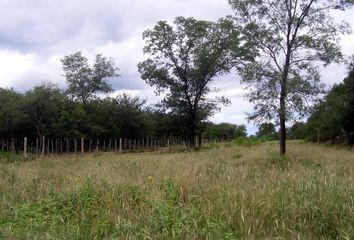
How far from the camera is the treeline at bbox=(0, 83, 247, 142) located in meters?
44.4

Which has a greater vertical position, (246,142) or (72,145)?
(246,142)

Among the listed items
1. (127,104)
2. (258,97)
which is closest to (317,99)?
(258,97)

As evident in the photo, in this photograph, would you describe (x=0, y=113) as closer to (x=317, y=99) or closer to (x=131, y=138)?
(x=131, y=138)

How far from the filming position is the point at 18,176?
A: 1036 cm

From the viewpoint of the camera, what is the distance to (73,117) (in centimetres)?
4722

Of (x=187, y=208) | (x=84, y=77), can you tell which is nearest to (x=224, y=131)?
(x=84, y=77)

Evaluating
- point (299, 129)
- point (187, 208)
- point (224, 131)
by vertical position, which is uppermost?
point (224, 131)

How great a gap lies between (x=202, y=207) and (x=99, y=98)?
5671 cm

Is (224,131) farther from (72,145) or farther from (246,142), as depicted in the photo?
(246,142)

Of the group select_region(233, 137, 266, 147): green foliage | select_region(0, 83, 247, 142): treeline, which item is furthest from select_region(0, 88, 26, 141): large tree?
select_region(233, 137, 266, 147): green foliage

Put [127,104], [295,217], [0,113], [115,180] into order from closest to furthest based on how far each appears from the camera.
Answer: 1. [295,217]
2. [115,180]
3. [0,113]
4. [127,104]

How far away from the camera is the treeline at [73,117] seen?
1750 inches

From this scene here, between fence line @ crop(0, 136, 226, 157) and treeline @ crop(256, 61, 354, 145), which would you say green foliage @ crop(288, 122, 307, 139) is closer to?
treeline @ crop(256, 61, 354, 145)

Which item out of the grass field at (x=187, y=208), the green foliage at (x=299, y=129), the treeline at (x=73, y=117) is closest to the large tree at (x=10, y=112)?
the treeline at (x=73, y=117)
